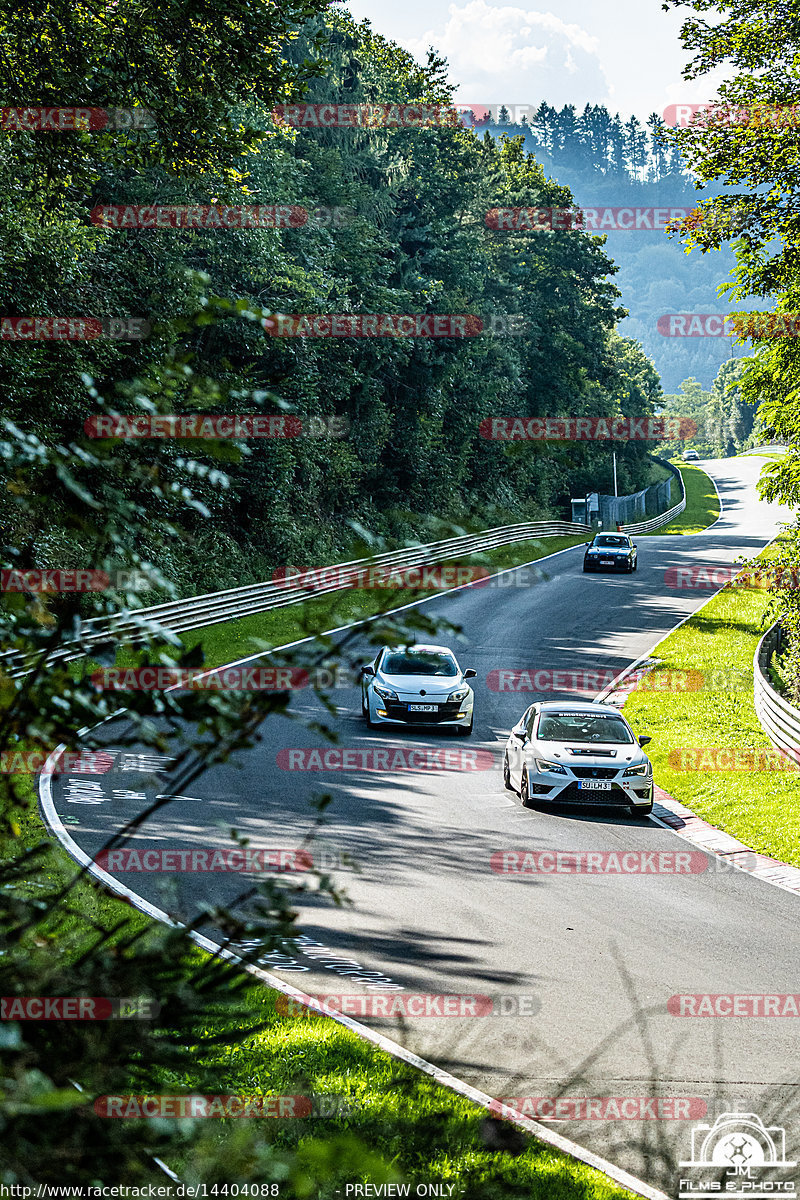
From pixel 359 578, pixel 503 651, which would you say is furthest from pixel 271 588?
pixel 359 578

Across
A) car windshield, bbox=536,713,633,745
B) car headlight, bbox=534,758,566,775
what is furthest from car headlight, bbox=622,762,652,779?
car headlight, bbox=534,758,566,775

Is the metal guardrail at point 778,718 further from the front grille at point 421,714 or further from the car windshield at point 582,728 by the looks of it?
the front grille at point 421,714

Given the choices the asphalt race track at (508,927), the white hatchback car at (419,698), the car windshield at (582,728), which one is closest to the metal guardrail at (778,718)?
the car windshield at (582,728)

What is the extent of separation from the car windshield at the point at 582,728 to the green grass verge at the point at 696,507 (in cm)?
4638

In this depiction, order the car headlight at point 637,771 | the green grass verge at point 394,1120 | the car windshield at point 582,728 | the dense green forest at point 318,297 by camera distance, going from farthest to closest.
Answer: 1. the car windshield at point 582,728
2. the dense green forest at point 318,297
3. the car headlight at point 637,771
4. the green grass verge at point 394,1120

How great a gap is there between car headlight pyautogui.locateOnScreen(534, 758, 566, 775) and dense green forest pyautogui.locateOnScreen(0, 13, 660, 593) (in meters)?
6.90

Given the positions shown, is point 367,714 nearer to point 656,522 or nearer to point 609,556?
point 609,556

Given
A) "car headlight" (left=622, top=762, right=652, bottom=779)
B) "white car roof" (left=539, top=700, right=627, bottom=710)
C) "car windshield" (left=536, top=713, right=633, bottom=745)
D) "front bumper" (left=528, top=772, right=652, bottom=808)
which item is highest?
"white car roof" (left=539, top=700, right=627, bottom=710)

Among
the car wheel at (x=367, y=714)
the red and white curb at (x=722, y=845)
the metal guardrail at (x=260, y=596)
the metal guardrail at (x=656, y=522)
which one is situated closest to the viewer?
the metal guardrail at (x=260, y=596)

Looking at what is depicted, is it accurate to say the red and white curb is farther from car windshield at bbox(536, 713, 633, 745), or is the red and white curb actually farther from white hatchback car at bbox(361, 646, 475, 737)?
white hatchback car at bbox(361, 646, 475, 737)

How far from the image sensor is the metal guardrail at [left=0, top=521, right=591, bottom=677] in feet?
9.53

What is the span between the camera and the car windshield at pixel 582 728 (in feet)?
53.4

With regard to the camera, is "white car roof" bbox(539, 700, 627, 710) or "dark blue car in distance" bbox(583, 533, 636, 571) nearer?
"white car roof" bbox(539, 700, 627, 710)

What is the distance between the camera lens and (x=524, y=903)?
10875 mm
